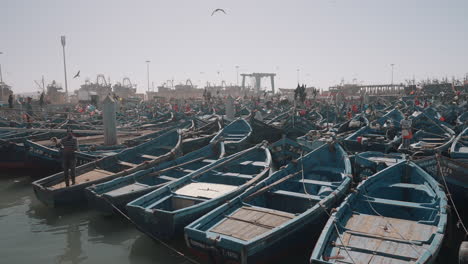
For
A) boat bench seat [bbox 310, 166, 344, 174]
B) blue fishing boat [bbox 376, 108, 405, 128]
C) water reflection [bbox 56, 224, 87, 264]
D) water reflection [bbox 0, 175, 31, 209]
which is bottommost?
water reflection [bbox 56, 224, 87, 264]

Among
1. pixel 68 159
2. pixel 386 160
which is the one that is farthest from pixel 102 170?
pixel 386 160

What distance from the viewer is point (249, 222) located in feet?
25.7

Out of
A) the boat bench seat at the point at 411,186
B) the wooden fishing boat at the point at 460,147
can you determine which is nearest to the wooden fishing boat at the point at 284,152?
the boat bench seat at the point at 411,186

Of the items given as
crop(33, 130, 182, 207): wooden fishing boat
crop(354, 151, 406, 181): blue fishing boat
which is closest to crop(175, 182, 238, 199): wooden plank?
crop(33, 130, 182, 207): wooden fishing boat

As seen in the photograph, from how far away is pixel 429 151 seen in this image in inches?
492

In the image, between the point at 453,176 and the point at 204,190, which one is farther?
the point at 204,190

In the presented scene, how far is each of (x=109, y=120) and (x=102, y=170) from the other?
607 cm

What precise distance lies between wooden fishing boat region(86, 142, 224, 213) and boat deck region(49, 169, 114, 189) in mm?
1138

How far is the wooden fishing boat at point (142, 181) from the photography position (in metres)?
9.71

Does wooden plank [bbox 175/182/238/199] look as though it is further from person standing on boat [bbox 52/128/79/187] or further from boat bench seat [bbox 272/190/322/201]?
person standing on boat [bbox 52/128/79/187]

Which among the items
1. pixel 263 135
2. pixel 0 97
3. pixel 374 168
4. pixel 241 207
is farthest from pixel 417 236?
pixel 0 97

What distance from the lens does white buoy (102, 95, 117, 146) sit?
18109mm

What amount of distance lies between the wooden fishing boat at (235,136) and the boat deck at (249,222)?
745 centimetres

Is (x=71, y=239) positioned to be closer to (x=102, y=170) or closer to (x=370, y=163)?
(x=102, y=170)
